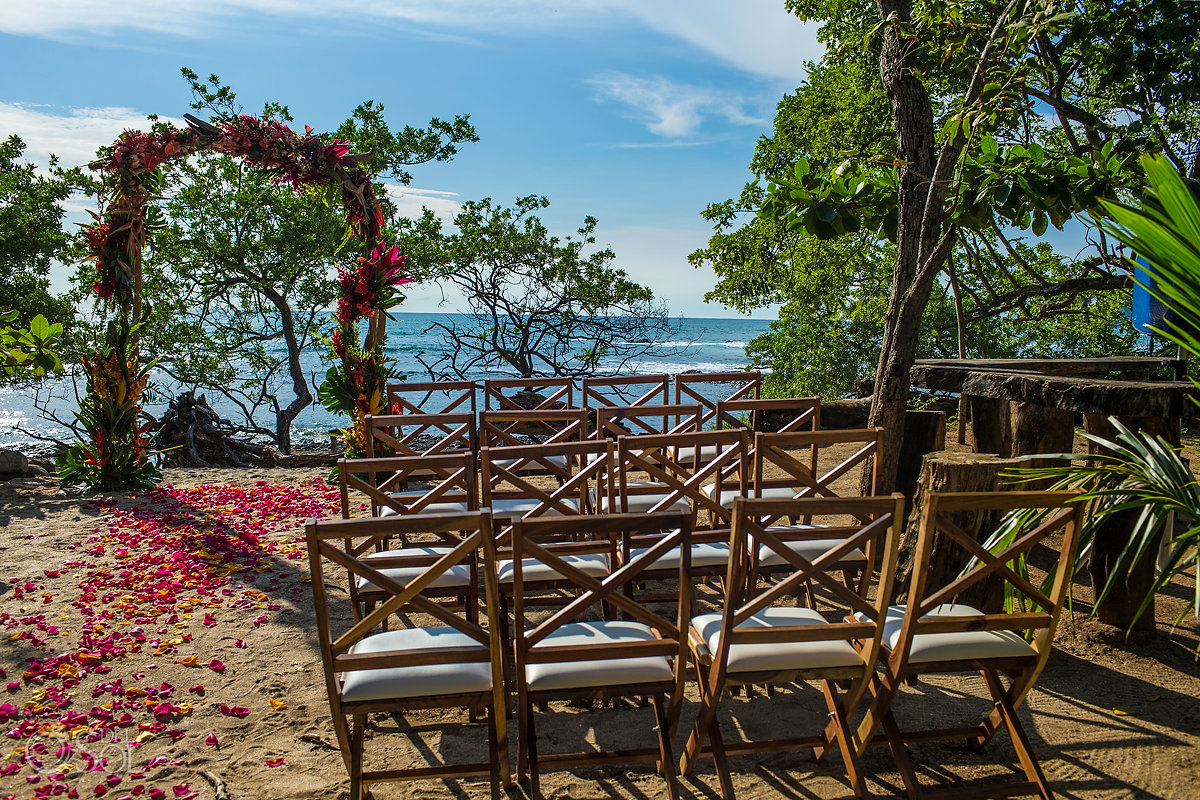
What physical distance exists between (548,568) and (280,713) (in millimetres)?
1176

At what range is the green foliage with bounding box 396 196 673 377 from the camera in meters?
12.3

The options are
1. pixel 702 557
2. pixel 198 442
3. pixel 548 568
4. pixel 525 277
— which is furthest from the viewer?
pixel 525 277

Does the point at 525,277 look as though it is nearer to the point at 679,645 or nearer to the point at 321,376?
the point at 679,645

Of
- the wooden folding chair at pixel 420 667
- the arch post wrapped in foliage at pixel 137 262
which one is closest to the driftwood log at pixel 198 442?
the arch post wrapped in foliage at pixel 137 262

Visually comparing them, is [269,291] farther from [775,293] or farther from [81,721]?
[81,721]

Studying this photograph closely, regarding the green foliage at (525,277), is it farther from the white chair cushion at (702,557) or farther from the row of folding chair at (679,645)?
the row of folding chair at (679,645)

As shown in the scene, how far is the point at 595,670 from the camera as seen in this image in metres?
2.39

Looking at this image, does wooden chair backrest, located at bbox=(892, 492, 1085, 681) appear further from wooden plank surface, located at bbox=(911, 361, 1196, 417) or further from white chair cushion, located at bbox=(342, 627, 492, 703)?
white chair cushion, located at bbox=(342, 627, 492, 703)

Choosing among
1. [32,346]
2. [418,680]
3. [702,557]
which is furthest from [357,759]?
[32,346]

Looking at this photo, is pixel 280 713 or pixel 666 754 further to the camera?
pixel 280 713

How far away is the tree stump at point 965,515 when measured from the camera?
11.7 feet

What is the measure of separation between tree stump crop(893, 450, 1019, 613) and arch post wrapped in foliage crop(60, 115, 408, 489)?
503 cm

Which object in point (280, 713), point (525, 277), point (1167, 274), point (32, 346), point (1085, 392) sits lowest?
point (280, 713)

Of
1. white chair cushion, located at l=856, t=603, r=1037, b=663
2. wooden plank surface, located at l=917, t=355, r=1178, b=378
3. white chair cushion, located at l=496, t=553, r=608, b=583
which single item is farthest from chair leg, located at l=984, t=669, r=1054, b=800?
wooden plank surface, located at l=917, t=355, r=1178, b=378
